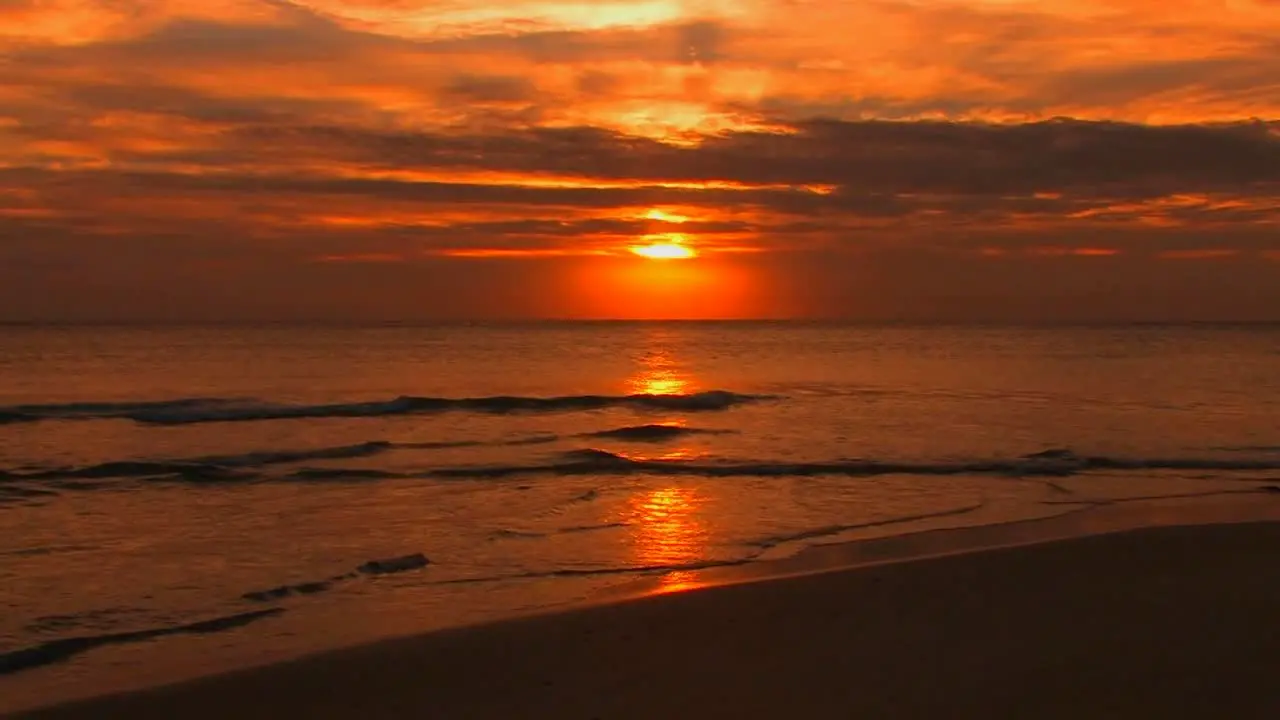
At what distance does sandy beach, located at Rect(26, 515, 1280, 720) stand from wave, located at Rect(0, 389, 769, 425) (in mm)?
24405

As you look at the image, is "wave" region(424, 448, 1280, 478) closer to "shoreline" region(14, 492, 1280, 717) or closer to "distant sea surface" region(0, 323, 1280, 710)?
"distant sea surface" region(0, 323, 1280, 710)

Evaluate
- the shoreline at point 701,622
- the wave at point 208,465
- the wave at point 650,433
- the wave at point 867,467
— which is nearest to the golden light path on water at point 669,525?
the shoreline at point 701,622

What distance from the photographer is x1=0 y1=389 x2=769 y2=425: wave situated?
106 ft

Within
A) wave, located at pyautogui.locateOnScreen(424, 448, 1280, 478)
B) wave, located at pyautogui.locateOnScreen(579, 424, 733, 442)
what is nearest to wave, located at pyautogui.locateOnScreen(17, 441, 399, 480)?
wave, located at pyautogui.locateOnScreen(424, 448, 1280, 478)

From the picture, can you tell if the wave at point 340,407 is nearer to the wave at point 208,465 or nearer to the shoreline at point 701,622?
the wave at point 208,465

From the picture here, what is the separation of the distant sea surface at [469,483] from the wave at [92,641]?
0.03 metres

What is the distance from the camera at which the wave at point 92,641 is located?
873 cm

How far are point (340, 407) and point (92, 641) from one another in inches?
1025

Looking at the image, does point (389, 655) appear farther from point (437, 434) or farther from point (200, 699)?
point (437, 434)

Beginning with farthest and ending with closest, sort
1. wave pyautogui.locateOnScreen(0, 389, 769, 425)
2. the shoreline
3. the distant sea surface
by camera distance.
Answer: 1. wave pyautogui.locateOnScreen(0, 389, 769, 425)
2. the distant sea surface
3. the shoreline

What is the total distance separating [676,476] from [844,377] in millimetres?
33247

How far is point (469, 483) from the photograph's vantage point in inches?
747

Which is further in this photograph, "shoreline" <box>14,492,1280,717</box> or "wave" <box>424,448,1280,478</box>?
"wave" <box>424,448,1280,478</box>

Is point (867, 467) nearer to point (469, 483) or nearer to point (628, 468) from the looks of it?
point (628, 468)
